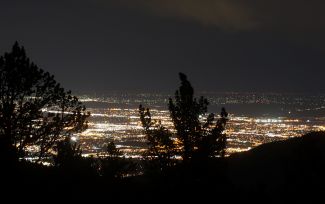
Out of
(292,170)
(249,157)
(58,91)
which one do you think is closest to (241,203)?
(292,170)

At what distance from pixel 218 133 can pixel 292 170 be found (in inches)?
195

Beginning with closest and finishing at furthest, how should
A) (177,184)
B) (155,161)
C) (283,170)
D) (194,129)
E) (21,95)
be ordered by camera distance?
(177,184) → (194,129) → (155,161) → (21,95) → (283,170)

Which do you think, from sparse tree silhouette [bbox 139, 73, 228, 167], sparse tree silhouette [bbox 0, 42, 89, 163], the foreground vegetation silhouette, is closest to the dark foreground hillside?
the foreground vegetation silhouette

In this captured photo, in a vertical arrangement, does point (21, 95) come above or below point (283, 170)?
above

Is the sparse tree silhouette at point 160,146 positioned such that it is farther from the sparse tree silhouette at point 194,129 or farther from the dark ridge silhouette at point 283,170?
the dark ridge silhouette at point 283,170

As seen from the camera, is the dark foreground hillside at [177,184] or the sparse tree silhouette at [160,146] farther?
the sparse tree silhouette at [160,146]

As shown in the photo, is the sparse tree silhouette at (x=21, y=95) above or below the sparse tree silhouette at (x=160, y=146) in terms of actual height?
→ above

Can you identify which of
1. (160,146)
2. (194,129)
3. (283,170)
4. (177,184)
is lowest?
(283,170)

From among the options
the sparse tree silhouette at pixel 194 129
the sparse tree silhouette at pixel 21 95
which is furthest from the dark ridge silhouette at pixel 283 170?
the sparse tree silhouette at pixel 21 95

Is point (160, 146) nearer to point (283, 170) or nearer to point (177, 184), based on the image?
point (177, 184)

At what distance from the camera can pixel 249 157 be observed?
1768 inches

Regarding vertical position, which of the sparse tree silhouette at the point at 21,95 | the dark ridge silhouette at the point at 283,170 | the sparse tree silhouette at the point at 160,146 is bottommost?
the dark ridge silhouette at the point at 283,170

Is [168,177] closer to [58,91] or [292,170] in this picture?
[292,170]

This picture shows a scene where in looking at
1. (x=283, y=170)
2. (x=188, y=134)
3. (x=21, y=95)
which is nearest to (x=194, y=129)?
(x=188, y=134)
